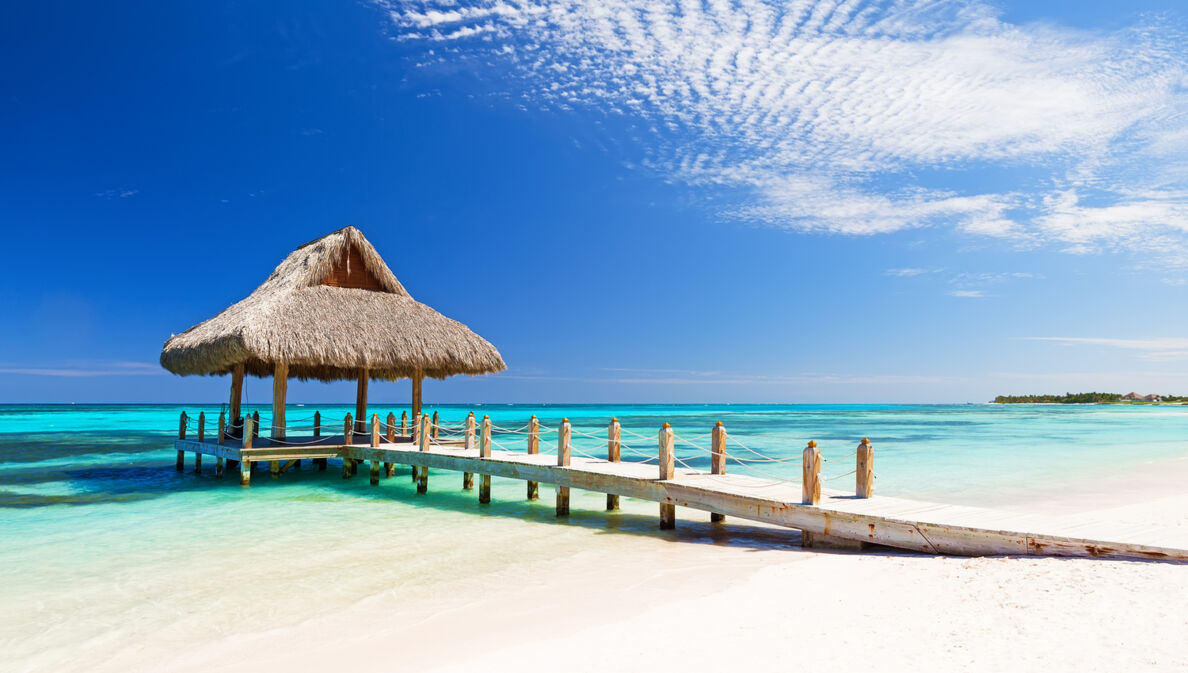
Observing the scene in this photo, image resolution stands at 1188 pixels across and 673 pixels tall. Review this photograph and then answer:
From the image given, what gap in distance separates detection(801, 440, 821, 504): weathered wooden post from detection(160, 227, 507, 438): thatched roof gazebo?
9667 mm

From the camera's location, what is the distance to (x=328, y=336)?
1456 centimetres

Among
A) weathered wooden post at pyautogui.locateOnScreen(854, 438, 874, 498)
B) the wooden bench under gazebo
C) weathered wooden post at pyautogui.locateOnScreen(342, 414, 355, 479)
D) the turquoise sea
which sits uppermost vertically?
the wooden bench under gazebo

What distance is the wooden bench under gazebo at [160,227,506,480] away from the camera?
46.7ft

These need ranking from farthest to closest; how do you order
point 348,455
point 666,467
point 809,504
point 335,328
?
point 348,455 → point 335,328 → point 666,467 → point 809,504

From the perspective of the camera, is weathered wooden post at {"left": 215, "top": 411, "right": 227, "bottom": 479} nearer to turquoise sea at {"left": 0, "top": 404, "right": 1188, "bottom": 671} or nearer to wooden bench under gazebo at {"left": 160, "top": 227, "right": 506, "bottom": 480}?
wooden bench under gazebo at {"left": 160, "top": 227, "right": 506, "bottom": 480}

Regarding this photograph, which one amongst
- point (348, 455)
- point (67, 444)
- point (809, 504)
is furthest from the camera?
point (67, 444)

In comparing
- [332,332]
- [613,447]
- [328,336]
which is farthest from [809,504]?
[332,332]

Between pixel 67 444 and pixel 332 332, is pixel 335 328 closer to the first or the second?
pixel 332 332

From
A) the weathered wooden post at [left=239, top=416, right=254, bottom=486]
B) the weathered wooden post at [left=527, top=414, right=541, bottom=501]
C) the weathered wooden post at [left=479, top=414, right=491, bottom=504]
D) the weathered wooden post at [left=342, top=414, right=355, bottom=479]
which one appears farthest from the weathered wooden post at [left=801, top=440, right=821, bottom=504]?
the weathered wooden post at [left=239, top=416, right=254, bottom=486]

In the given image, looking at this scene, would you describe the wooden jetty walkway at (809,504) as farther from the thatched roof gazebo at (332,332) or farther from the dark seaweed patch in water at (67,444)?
the dark seaweed patch in water at (67,444)

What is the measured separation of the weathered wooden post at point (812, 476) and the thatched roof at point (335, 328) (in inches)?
380

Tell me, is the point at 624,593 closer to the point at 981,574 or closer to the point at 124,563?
the point at 981,574

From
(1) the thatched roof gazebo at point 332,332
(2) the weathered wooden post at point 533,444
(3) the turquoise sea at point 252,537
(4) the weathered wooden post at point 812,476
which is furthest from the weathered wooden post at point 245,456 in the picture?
(4) the weathered wooden post at point 812,476

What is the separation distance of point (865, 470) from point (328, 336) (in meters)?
10.8
